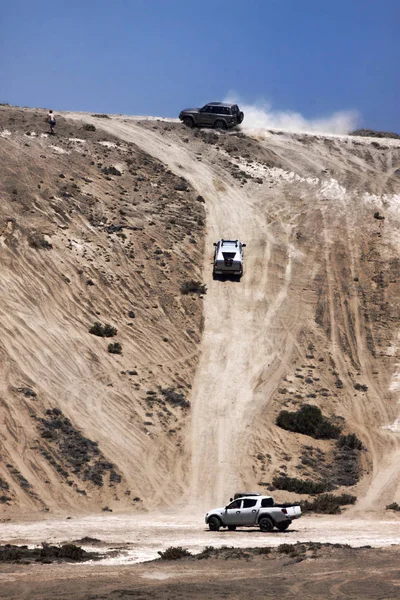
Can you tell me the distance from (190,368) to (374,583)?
21966 mm

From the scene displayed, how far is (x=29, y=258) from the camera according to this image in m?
44.8

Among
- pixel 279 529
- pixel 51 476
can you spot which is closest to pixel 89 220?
pixel 51 476

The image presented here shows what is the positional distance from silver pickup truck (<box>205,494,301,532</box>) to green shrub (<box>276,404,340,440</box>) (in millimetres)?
9990

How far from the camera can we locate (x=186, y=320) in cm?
4484

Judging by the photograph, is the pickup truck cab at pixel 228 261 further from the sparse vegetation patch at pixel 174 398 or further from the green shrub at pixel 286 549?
the green shrub at pixel 286 549

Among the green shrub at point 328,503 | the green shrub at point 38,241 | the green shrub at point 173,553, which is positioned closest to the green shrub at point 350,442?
the green shrub at point 328,503

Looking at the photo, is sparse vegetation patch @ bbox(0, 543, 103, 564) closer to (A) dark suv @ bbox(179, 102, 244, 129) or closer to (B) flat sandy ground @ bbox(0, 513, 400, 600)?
(B) flat sandy ground @ bbox(0, 513, 400, 600)

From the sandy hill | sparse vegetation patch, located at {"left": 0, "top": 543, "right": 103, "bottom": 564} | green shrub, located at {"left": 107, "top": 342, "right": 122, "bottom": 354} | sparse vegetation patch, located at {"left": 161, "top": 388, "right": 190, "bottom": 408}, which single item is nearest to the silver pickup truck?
the sandy hill

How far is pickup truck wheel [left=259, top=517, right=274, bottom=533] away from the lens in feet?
91.4

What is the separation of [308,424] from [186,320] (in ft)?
29.2

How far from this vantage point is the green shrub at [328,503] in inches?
1259

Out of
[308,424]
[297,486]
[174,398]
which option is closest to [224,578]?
[297,486]

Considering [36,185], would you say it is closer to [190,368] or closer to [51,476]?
[190,368]

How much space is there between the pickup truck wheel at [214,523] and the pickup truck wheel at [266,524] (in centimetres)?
120
